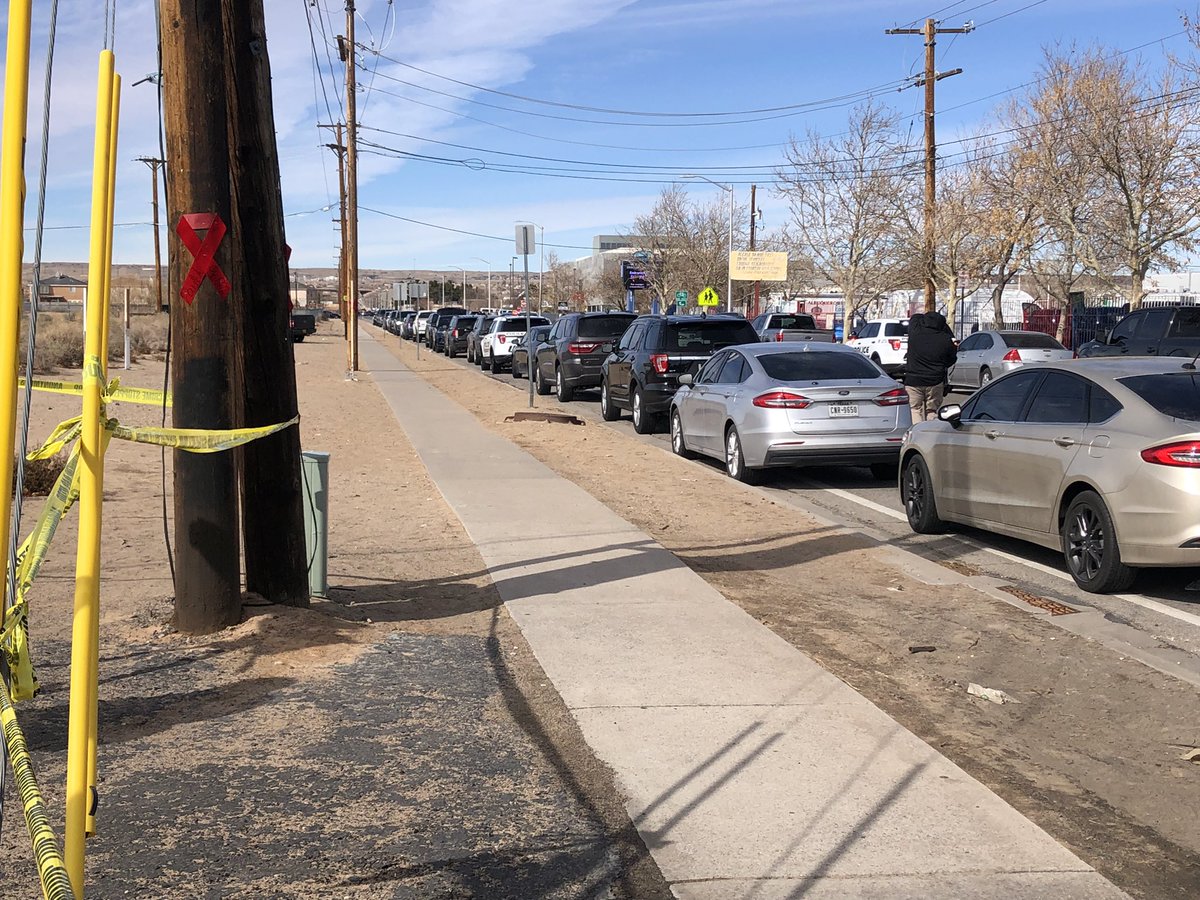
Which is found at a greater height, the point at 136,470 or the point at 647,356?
the point at 647,356

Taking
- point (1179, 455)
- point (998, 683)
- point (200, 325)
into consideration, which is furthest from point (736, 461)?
point (200, 325)

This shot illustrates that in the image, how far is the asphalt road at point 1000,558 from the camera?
24.9 ft

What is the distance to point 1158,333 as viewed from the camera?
71.6 ft

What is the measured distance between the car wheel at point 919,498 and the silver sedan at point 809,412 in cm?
184

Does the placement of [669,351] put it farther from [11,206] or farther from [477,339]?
[477,339]

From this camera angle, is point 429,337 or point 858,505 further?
point 429,337

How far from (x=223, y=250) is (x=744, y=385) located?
8284mm

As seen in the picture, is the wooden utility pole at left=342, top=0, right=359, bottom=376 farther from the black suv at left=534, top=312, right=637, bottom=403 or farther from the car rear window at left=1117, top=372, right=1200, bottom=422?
the car rear window at left=1117, top=372, right=1200, bottom=422

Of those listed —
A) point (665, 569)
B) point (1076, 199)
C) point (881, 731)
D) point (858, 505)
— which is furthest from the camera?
point (1076, 199)

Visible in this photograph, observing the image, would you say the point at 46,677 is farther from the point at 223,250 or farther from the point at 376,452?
the point at 376,452

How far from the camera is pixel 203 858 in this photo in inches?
156

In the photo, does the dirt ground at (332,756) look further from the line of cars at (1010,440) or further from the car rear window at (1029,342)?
the car rear window at (1029,342)

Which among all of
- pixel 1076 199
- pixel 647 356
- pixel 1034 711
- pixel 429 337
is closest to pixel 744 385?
pixel 647 356

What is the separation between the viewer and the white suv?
3539 centimetres
